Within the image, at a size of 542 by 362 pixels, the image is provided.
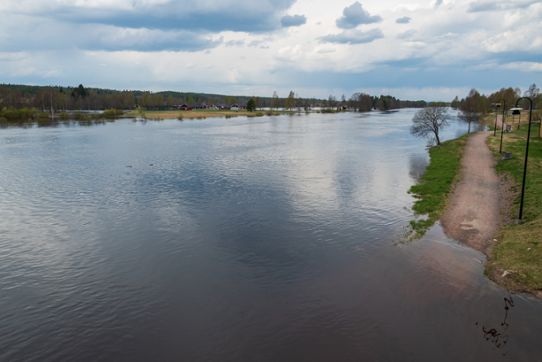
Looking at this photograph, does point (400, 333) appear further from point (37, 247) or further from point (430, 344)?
point (37, 247)

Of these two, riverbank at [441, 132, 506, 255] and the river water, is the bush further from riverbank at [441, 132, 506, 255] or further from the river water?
riverbank at [441, 132, 506, 255]

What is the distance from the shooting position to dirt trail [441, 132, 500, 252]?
2343 cm

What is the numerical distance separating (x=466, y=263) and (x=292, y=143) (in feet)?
173

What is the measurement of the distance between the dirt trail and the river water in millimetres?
1653

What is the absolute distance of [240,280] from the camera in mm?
18906

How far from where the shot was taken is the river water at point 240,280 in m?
14.1

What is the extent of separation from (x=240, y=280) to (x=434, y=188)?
21564 millimetres

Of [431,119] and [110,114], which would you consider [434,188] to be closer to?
[431,119]

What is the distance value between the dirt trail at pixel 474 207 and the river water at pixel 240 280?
1653mm

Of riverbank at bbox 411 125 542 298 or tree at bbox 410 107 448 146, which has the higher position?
tree at bbox 410 107 448 146

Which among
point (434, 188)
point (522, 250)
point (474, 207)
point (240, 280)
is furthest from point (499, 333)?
point (434, 188)

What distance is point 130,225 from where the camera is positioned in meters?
26.3

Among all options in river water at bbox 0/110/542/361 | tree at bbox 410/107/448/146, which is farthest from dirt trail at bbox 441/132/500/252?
tree at bbox 410/107/448/146

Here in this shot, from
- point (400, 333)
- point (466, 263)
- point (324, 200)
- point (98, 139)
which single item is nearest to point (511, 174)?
point (324, 200)
